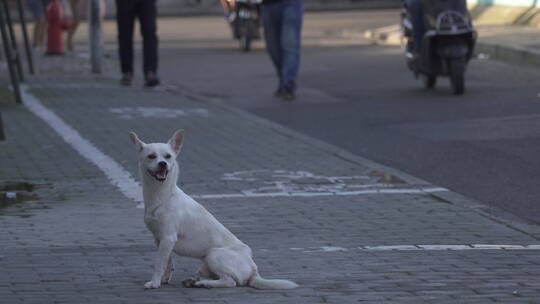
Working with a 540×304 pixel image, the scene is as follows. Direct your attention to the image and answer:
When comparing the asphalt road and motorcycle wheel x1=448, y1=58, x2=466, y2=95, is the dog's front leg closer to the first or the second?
the asphalt road

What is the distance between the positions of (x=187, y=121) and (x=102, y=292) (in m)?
7.61

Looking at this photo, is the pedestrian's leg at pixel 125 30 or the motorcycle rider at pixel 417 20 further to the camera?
the pedestrian's leg at pixel 125 30

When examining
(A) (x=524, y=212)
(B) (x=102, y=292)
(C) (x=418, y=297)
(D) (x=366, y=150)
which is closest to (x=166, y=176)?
(B) (x=102, y=292)

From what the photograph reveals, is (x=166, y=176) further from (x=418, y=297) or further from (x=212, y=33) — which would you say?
(x=212, y=33)

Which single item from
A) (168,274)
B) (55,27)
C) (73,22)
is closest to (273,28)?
(55,27)

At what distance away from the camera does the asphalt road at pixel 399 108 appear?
33.9 ft

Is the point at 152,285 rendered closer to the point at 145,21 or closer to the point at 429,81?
the point at 429,81

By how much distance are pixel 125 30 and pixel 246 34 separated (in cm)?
658

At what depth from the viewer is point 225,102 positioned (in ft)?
52.4

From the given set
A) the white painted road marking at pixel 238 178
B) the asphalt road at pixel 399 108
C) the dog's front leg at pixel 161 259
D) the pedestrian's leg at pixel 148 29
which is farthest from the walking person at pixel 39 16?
the dog's front leg at pixel 161 259

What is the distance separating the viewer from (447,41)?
15664mm

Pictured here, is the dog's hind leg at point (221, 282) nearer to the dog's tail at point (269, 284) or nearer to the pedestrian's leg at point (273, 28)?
the dog's tail at point (269, 284)

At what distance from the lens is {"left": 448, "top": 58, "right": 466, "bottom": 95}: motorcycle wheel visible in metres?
15.4

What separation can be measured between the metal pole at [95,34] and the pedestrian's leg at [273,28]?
402 cm
